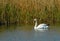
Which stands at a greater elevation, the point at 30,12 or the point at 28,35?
the point at 30,12

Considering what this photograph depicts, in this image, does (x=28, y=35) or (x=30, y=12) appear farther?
(x=30, y=12)

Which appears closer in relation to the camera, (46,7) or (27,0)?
(46,7)

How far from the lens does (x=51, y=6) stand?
33.4 metres

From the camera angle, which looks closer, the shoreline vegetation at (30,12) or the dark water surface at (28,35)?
the dark water surface at (28,35)

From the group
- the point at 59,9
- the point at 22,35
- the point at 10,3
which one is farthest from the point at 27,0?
the point at 22,35

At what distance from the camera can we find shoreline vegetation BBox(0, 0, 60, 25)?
3300cm

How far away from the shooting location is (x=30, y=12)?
33.9 metres

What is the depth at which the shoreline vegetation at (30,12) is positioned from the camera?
33000 mm

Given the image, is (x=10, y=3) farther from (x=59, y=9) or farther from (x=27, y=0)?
(x=59, y=9)

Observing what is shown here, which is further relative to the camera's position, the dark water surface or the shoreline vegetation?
the shoreline vegetation

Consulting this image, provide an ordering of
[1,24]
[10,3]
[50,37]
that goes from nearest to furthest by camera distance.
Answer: [50,37] → [1,24] → [10,3]

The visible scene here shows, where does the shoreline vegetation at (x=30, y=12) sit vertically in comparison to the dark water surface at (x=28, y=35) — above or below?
above

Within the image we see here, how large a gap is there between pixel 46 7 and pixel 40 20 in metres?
1.45

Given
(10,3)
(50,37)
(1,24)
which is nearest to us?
(50,37)
